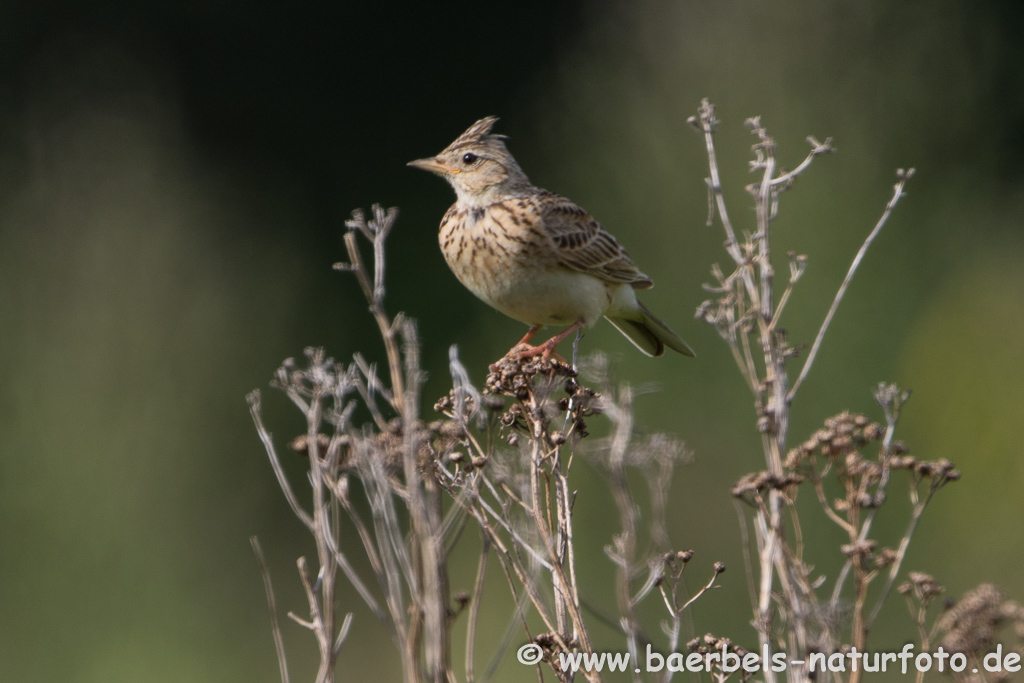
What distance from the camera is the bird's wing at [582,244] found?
163 inches

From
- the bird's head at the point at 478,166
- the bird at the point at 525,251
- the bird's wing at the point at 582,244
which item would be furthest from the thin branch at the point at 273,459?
the bird's head at the point at 478,166

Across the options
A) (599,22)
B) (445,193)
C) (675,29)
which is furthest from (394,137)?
(675,29)

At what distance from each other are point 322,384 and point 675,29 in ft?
22.5

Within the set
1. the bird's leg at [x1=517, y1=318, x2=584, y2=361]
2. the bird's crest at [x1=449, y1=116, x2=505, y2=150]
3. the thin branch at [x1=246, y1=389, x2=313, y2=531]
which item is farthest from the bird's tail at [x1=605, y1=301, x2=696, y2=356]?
the thin branch at [x1=246, y1=389, x2=313, y2=531]

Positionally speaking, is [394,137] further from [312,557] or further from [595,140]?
[312,557]

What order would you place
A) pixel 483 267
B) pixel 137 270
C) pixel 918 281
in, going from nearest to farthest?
pixel 483 267 < pixel 918 281 < pixel 137 270

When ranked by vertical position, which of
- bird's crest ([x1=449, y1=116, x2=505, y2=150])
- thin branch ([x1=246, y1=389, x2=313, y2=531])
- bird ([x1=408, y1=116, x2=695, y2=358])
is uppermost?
bird's crest ([x1=449, y1=116, x2=505, y2=150])

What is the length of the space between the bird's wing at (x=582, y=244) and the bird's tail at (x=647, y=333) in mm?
167

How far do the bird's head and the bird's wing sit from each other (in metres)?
0.19

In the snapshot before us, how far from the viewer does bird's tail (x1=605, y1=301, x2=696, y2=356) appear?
457 centimetres

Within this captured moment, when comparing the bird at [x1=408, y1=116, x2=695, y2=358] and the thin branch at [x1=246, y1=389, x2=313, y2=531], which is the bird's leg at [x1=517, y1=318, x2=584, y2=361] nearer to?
the bird at [x1=408, y1=116, x2=695, y2=358]

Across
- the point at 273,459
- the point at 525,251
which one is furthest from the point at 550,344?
the point at 273,459

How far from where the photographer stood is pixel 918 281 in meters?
6.64

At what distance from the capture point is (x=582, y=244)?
13.8 feet
